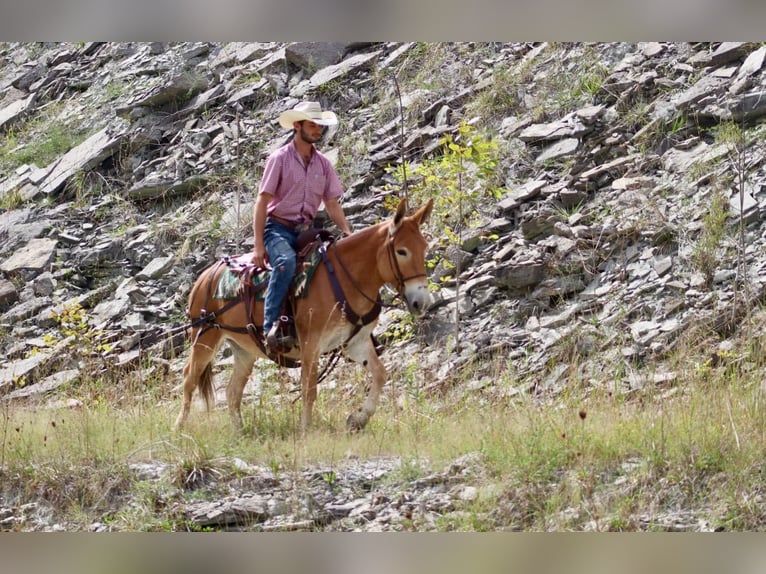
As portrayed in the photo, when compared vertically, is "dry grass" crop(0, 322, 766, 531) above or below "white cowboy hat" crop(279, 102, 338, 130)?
below

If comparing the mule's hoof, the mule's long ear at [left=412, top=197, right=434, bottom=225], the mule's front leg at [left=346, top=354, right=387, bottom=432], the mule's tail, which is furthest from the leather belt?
the mule's tail

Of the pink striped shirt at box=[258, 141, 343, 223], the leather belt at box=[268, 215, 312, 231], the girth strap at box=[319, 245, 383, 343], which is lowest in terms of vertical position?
the girth strap at box=[319, 245, 383, 343]

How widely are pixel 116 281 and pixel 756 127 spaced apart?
406 inches

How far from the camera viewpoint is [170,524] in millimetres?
6934

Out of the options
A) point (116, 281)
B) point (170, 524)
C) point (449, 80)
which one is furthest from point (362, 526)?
point (449, 80)

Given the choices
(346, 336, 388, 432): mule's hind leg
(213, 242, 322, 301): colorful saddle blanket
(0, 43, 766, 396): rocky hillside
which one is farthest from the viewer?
(0, 43, 766, 396): rocky hillside

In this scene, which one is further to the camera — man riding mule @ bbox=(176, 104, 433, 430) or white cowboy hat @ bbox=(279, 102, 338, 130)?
white cowboy hat @ bbox=(279, 102, 338, 130)

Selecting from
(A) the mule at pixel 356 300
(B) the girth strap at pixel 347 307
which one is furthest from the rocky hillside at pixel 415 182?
(B) the girth strap at pixel 347 307

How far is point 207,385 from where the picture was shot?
10.1 metres

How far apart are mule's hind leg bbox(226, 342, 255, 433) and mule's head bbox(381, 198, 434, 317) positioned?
2.30 meters

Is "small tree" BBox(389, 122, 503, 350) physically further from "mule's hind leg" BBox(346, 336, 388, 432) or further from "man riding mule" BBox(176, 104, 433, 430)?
"mule's hind leg" BBox(346, 336, 388, 432)

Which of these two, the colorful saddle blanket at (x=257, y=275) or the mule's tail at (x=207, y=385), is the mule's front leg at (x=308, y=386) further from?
the mule's tail at (x=207, y=385)

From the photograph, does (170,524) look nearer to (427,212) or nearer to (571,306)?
(427,212)

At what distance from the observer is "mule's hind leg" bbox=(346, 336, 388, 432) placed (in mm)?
8398
